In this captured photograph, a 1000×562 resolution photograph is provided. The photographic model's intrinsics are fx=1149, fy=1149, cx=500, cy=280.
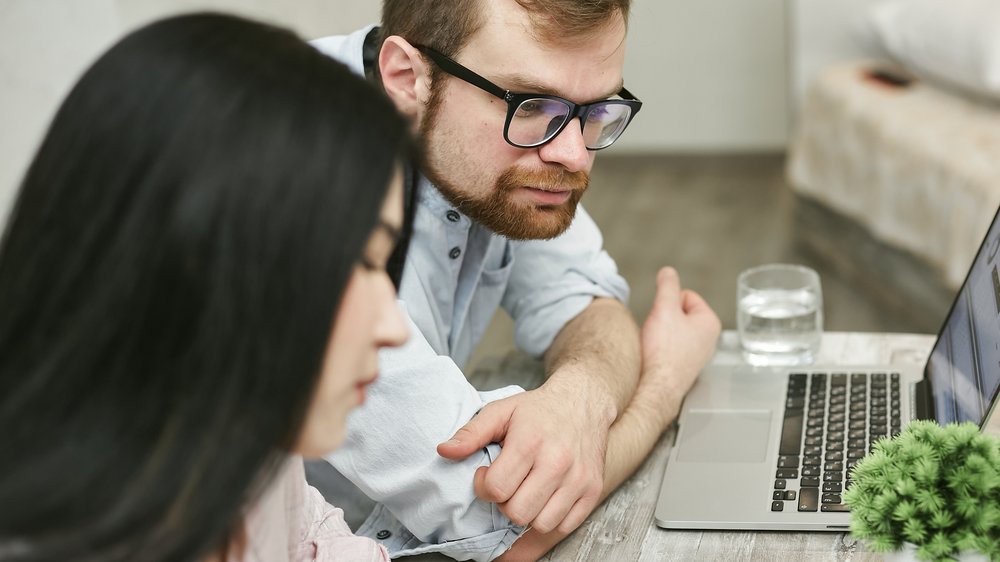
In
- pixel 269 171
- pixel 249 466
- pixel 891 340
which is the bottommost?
pixel 891 340

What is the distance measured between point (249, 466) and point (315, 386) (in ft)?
0.17

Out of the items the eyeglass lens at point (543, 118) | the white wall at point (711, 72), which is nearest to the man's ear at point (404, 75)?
the eyeglass lens at point (543, 118)

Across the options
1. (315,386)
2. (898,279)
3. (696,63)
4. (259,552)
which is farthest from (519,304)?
(696,63)

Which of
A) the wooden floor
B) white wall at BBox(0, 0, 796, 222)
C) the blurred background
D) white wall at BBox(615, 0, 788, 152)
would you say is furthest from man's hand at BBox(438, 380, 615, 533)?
white wall at BBox(615, 0, 788, 152)

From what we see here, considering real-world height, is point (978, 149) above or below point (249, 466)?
below

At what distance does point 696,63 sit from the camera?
3.80 metres

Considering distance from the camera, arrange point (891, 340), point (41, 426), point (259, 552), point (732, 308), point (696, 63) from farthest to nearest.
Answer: point (696, 63)
point (732, 308)
point (891, 340)
point (259, 552)
point (41, 426)

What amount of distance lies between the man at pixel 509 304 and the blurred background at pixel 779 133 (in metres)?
0.36

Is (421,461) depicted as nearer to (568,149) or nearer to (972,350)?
(568,149)

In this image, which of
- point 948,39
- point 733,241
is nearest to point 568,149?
point 948,39

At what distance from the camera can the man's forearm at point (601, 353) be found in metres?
1.11

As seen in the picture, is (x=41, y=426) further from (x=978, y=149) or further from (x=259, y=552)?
(x=978, y=149)

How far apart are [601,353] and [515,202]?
18 cm

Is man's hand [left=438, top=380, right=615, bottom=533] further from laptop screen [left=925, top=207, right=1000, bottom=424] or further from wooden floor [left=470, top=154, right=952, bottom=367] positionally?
wooden floor [left=470, top=154, right=952, bottom=367]
